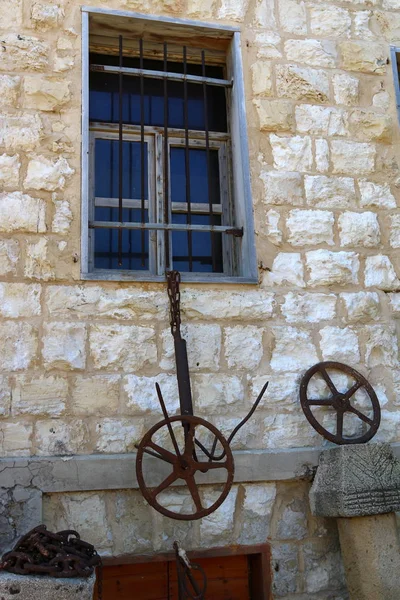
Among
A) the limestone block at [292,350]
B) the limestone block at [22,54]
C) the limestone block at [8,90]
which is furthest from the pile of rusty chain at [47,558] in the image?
the limestone block at [22,54]

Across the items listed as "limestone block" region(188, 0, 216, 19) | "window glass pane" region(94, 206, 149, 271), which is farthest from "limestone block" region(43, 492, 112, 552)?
"limestone block" region(188, 0, 216, 19)

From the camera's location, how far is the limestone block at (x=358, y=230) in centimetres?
378

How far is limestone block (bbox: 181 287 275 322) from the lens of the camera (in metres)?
3.46

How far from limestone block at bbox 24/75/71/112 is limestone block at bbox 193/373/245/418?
1.64 metres

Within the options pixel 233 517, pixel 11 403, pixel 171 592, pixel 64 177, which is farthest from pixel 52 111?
pixel 171 592

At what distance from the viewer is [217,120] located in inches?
163

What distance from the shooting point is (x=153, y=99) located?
411 centimetres

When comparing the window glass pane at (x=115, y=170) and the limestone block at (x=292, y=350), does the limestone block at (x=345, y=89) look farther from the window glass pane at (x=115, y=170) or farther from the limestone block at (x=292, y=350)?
the limestone block at (x=292, y=350)

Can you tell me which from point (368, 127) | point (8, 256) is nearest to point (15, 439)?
point (8, 256)

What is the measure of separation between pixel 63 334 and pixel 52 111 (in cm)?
122

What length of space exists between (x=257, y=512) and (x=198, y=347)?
2.83 ft

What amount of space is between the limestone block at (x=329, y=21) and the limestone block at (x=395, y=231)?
1.22 m

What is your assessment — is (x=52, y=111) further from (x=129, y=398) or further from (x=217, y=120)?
(x=129, y=398)

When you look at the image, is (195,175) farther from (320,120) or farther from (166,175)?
(320,120)
